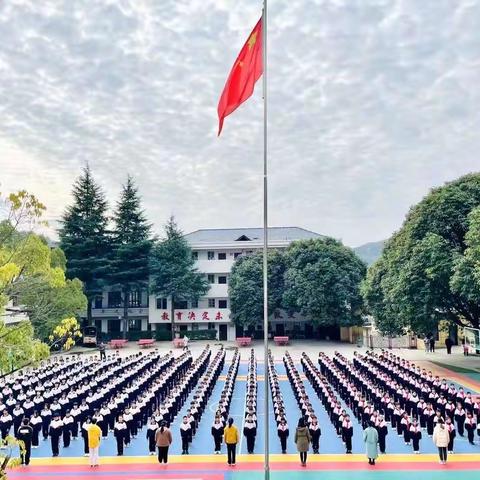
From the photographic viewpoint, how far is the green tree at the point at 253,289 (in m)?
41.8

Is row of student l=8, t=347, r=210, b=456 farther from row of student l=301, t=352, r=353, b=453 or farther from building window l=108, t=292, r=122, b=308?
building window l=108, t=292, r=122, b=308

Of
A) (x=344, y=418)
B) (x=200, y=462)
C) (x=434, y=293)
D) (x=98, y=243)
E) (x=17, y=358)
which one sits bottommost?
(x=200, y=462)

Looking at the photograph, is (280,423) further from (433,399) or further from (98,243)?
(98,243)

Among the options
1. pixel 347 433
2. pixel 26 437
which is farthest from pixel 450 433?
pixel 26 437

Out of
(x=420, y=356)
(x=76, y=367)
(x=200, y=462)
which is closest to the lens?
(x=200, y=462)

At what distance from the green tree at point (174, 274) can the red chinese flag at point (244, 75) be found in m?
33.7

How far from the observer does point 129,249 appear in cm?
4409

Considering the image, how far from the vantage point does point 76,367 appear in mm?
25625

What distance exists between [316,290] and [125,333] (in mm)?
15654

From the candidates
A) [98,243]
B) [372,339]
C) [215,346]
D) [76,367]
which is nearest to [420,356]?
[372,339]

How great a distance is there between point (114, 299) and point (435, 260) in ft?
98.1

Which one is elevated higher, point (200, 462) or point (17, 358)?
point (17, 358)

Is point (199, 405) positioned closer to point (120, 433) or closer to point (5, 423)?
point (120, 433)

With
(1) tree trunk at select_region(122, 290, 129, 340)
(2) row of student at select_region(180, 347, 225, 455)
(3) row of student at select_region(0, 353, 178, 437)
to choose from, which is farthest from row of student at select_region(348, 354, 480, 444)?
(1) tree trunk at select_region(122, 290, 129, 340)
